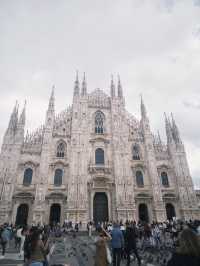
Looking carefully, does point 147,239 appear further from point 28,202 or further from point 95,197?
point 28,202

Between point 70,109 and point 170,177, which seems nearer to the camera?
point 170,177

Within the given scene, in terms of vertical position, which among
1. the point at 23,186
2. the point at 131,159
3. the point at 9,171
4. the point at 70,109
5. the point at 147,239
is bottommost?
the point at 147,239

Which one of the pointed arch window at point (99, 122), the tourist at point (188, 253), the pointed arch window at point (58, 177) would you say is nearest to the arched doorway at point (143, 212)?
the pointed arch window at point (58, 177)

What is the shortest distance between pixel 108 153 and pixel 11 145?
12263 mm

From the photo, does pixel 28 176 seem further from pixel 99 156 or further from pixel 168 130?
pixel 168 130

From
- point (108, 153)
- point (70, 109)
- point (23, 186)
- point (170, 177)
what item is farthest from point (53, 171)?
point (170, 177)

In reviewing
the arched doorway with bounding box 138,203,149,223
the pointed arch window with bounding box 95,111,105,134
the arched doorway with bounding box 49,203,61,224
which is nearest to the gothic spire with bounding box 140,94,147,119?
the pointed arch window with bounding box 95,111,105,134

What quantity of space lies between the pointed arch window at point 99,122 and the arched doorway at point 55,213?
11136mm

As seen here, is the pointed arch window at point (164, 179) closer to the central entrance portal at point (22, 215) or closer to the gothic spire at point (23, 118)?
the central entrance portal at point (22, 215)

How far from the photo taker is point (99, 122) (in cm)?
2950

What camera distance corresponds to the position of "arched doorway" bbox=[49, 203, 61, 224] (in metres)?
22.7

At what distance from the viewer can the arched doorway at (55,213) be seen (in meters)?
22.7

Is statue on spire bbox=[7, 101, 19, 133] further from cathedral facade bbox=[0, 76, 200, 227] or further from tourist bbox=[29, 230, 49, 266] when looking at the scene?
tourist bbox=[29, 230, 49, 266]

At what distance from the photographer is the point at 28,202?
22469mm
